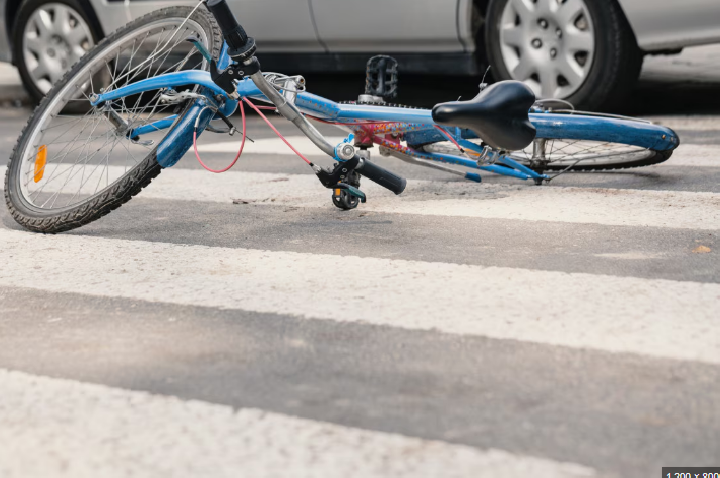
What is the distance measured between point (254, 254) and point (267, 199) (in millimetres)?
938

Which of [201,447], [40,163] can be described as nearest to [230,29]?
[40,163]

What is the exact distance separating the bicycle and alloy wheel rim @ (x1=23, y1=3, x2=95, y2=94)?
2908mm

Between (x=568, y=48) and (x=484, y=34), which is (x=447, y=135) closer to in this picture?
(x=568, y=48)

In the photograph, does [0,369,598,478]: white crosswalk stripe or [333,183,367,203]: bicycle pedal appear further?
[333,183,367,203]: bicycle pedal

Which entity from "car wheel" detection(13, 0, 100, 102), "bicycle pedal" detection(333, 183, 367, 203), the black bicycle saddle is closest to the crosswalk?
"bicycle pedal" detection(333, 183, 367, 203)

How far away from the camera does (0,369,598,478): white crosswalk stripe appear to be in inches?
74.9

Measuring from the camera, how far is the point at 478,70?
6.50m

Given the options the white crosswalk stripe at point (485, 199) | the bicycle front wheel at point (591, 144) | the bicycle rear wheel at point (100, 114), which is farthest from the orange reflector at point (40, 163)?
the bicycle front wheel at point (591, 144)

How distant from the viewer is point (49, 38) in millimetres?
7570

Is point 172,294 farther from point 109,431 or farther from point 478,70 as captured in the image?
point 478,70

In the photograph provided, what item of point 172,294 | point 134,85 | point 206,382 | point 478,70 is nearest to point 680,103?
point 478,70

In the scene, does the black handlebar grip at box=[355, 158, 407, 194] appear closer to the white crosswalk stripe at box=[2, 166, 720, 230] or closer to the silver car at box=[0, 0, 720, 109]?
the white crosswalk stripe at box=[2, 166, 720, 230]

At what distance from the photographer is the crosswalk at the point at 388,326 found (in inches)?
Answer: 77.7

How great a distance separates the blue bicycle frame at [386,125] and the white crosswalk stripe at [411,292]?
485 millimetres
